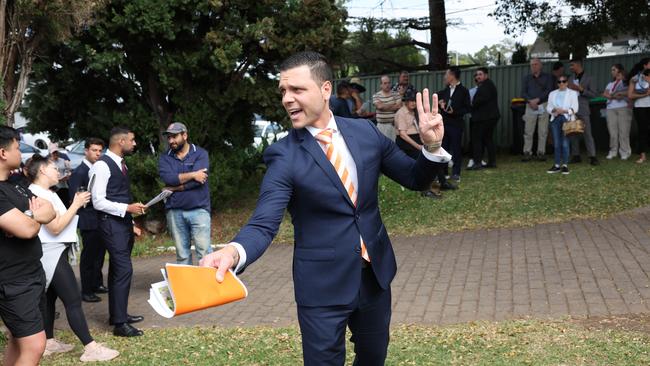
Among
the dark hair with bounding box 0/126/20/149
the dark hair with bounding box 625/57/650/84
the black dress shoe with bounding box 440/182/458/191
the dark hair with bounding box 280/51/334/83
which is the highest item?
the dark hair with bounding box 280/51/334/83

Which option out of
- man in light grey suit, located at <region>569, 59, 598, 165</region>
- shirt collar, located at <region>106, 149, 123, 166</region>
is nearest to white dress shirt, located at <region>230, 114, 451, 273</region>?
shirt collar, located at <region>106, 149, 123, 166</region>

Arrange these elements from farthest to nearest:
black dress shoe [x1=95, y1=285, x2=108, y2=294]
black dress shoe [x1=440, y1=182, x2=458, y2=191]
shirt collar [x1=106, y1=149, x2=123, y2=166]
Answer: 1. black dress shoe [x1=440, y1=182, x2=458, y2=191]
2. black dress shoe [x1=95, y1=285, x2=108, y2=294]
3. shirt collar [x1=106, y1=149, x2=123, y2=166]

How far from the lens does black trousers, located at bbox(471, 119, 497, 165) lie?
15.1 meters

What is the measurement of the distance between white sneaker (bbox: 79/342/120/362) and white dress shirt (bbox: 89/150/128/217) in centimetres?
140

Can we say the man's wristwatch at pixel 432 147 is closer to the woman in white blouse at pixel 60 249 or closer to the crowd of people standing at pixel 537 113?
the woman in white blouse at pixel 60 249

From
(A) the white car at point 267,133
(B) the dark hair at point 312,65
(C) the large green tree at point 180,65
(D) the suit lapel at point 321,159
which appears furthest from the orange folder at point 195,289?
(A) the white car at point 267,133

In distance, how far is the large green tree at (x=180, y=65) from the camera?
11.8m

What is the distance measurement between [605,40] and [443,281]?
11704 mm

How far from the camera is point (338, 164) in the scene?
3965 millimetres

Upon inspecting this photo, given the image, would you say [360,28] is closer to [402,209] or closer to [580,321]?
[402,209]

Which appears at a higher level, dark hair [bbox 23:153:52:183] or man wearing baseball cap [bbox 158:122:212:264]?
dark hair [bbox 23:153:52:183]

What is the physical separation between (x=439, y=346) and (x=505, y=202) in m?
6.47

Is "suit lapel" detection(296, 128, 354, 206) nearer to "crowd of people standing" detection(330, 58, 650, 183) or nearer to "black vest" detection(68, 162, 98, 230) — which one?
"black vest" detection(68, 162, 98, 230)

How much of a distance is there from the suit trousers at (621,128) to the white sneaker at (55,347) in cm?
1189
